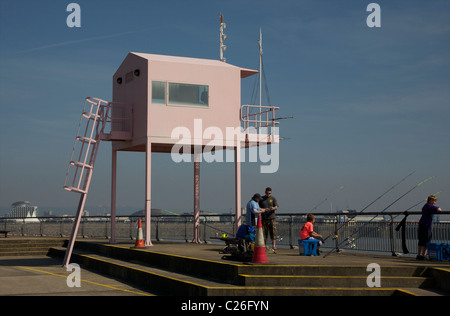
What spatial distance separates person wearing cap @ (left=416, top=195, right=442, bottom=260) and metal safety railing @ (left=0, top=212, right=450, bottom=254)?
0.50 m

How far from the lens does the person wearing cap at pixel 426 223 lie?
55.8 ft

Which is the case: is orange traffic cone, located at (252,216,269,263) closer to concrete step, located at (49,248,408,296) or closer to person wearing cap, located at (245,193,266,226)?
concrete step, located at (49,248,408,296)

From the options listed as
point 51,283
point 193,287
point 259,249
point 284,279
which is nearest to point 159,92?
point 51,283

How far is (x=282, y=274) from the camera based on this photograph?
1403 centimetres

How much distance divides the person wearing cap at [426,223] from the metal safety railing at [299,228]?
1.65 ft

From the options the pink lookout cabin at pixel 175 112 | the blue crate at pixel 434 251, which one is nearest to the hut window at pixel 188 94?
the pink lookout cabin at pixel 175 112

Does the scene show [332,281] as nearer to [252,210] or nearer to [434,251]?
[434,251]

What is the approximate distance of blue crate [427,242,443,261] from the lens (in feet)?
54.1

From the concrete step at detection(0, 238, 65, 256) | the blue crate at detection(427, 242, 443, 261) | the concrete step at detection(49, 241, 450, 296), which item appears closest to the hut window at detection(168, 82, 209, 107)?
the concrete step at detection(49, 241, 450, 296)

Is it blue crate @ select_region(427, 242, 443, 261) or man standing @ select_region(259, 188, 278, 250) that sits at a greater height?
man standing @ select_region(259, 188, 278, 250)

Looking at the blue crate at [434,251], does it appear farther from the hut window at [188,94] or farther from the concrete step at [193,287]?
the hut window at [188,94]
